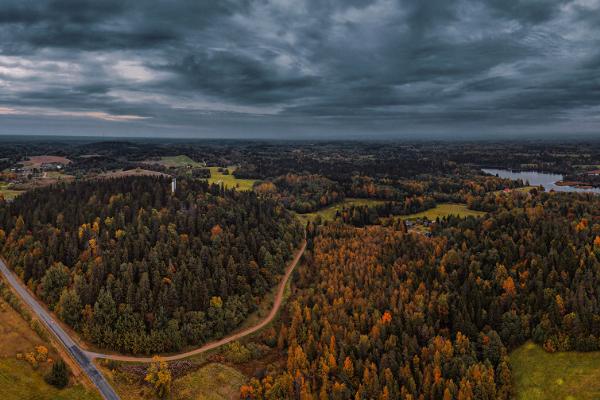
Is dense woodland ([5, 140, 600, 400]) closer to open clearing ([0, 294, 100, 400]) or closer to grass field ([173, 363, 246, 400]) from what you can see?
grass field ([173, 363, 246, 400])

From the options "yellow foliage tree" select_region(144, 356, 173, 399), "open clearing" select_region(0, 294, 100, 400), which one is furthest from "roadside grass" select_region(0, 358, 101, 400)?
"yellow foliage tree" select_region(144, 356, 173, 399)

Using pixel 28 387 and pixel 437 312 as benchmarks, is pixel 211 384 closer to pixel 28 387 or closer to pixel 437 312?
pixel 28 387

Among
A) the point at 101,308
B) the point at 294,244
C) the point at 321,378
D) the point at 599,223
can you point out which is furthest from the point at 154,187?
the point at 599,223

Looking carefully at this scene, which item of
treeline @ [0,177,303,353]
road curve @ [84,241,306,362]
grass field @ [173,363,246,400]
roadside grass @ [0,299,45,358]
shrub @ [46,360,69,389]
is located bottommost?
grass field @ [173,363,246,400]

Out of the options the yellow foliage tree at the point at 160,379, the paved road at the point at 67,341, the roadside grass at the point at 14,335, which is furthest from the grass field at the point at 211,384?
the roadside grass at the point at 14,335

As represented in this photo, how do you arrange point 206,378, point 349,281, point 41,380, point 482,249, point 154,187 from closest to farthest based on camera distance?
1. point 41,380
2. point 206,378
3. point 349,281
4. point 482,249
5. point 154,187

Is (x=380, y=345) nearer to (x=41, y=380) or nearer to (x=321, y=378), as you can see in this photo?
(x=321, y=378)

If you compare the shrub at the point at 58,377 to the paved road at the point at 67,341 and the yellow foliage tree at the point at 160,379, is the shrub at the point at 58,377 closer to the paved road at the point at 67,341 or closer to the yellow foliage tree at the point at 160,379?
the paved road at the point at 67,341
